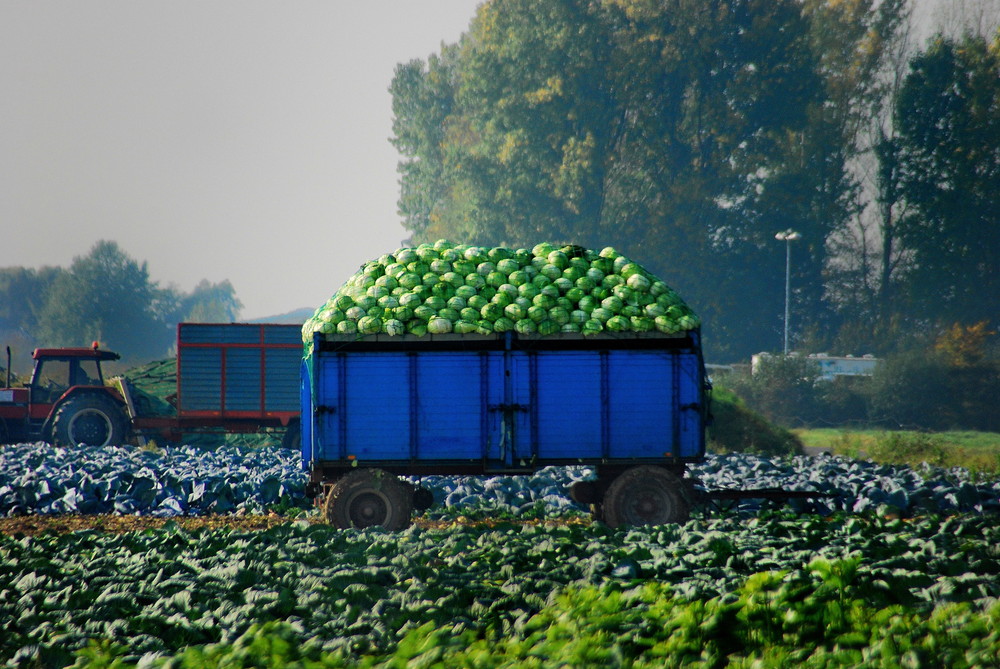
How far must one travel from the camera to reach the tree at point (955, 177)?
1757 inches

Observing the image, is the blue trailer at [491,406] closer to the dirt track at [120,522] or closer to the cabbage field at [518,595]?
the cabbage field at [518,595]

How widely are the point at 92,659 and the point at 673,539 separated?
5.57m

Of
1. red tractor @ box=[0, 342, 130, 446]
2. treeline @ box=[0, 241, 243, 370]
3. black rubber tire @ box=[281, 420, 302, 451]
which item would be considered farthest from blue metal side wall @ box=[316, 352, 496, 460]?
treeline @ box=[0, 241, 243, 370]

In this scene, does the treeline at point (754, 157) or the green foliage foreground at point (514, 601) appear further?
the treeline at point (754, 157)

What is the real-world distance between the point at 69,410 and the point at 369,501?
11.4m

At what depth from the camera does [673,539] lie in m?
9.33

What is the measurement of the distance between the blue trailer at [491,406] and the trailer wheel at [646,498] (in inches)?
8.6

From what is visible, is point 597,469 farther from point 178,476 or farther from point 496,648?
point 178,476

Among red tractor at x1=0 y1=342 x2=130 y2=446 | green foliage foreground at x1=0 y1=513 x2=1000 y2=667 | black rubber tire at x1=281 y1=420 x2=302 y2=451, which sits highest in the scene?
red tractor at x1=0 y1=342 x2=130 y2=446

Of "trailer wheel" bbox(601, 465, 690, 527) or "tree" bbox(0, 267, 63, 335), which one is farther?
"tree" bbox(0, 267, 63, 335)

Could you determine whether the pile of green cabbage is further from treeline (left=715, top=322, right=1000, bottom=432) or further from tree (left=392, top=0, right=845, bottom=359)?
tree (left=392, top=0, right=845, bottom=359)

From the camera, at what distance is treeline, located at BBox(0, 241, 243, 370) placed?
270 ft

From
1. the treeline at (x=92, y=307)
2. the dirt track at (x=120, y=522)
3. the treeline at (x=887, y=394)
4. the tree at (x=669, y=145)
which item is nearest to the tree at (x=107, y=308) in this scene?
the treeline at (x=92, y=307)

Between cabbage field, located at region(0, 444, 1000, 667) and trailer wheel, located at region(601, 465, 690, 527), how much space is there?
0.40 metres
